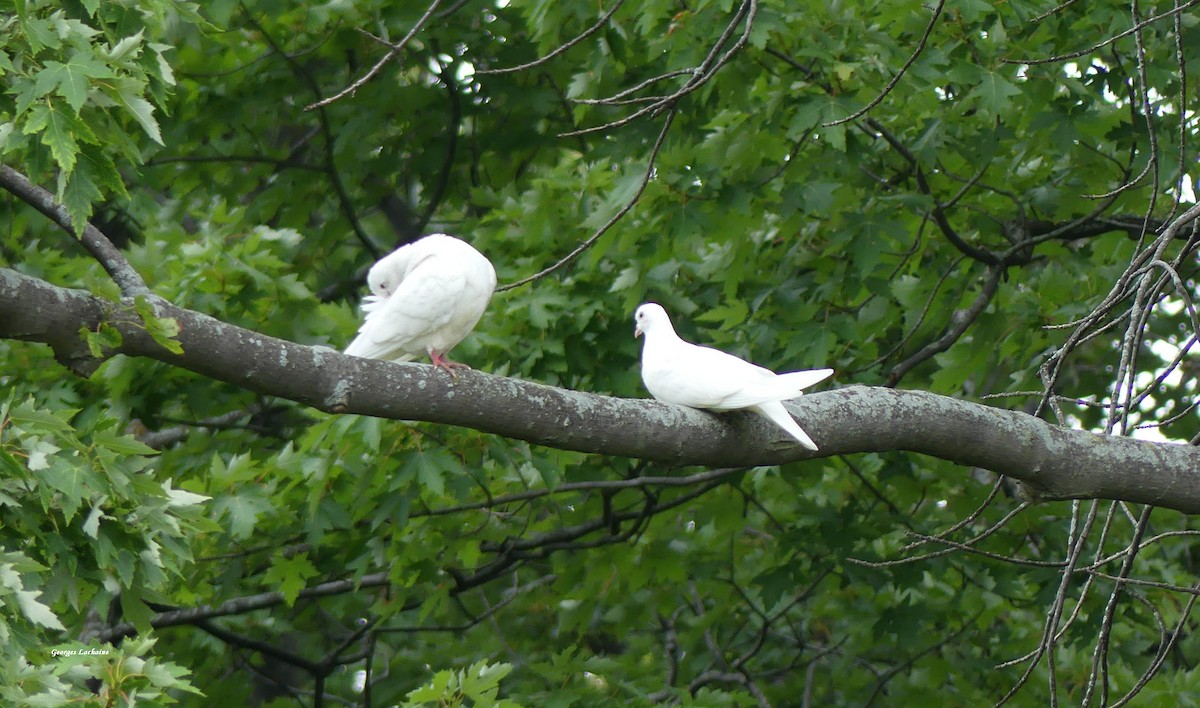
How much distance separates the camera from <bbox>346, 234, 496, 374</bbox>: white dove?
4.09m

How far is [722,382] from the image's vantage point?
10.3 ft

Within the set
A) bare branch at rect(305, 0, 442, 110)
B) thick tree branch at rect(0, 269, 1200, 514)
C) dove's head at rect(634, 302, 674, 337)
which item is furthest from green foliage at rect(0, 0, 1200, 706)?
bare branch at rect(305, 0, 442, 110)

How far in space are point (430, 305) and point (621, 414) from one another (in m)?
1.35

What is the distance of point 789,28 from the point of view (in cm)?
475

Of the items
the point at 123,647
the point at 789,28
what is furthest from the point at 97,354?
the point at 789,28

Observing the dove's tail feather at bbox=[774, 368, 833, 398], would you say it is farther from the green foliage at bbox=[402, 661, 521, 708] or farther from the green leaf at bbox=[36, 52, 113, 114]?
the green leaf at bbox=[36, 52, 113, 114]

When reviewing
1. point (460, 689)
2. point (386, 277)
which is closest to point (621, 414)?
point (460, 689)

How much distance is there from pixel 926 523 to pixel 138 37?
4.28m

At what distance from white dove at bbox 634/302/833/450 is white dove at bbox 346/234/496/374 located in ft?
2.47

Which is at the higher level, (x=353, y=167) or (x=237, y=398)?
(x=353, y=167)

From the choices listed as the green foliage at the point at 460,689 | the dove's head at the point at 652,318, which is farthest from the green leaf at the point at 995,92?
the green foliage at the point at 460,689

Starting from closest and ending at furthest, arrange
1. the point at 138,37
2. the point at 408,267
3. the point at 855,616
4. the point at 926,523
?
1. the point at 138,37
2. the point at 408,267
3. the point at 926,523
4. the point at 855,616

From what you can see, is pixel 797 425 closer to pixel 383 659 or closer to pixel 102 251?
pixel 102 251

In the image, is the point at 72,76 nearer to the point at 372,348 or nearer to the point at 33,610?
the point at 33,610
